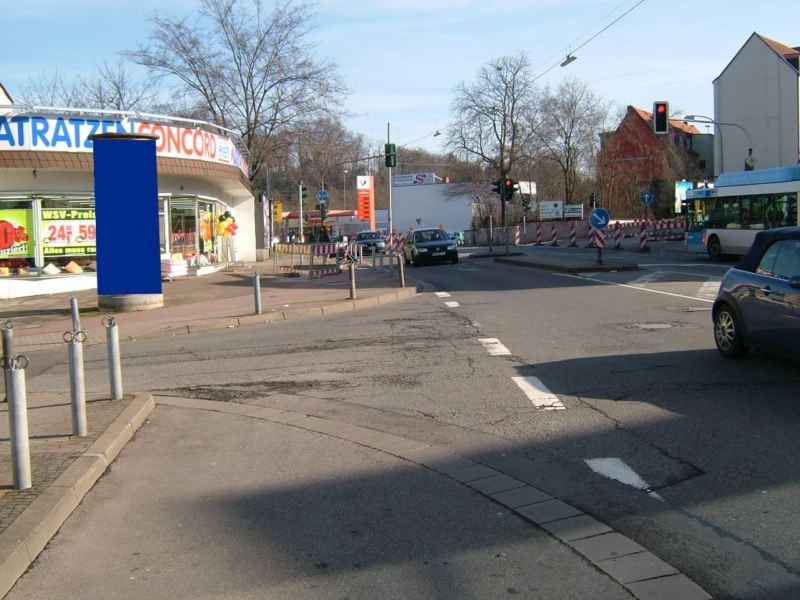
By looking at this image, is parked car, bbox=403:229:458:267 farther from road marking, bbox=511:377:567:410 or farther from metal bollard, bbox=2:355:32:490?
metal bollard, bbox=2:355:32:490

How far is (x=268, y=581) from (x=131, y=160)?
566 inches

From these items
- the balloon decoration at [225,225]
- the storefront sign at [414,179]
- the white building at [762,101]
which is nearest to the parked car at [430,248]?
the balloon decoration at [225,225]

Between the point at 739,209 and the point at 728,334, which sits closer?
the point at 728,334

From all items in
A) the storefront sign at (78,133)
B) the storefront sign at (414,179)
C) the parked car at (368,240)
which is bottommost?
the parked car at (368,240)

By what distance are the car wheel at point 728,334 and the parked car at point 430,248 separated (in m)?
23.3

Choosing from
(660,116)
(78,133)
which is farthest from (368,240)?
(78,133)

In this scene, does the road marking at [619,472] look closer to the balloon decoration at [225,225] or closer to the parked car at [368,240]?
the balloon decoration at [225,225]

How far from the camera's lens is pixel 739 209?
30438 millimetres

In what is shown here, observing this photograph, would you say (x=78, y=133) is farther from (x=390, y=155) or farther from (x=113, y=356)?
(x=390, y=155)

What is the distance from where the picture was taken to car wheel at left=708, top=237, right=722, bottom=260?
32.0 meters

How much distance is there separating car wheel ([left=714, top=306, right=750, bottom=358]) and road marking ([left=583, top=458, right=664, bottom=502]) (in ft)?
13.2

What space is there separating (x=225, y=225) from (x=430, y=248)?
869 cm

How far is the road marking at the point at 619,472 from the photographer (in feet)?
17.0

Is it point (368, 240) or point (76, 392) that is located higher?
point (368, 240)
